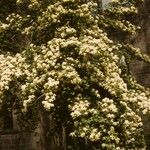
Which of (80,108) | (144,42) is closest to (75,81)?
(80,108)

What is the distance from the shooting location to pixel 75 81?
36.4ft

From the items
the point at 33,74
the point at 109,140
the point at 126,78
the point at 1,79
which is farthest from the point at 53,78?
the point at 126,78

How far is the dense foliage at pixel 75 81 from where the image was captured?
1111 cm

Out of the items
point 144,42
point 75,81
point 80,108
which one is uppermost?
point 144,42

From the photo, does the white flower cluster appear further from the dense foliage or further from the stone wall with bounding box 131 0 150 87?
the stone wall with bounding box 131 0 150 87

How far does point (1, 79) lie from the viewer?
11.6 metres

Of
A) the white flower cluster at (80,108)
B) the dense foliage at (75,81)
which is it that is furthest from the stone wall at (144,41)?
the white flower cluster at (80,108)

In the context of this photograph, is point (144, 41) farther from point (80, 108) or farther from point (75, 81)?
point (80, 108)

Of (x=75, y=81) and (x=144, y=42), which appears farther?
(x=144, y=42)

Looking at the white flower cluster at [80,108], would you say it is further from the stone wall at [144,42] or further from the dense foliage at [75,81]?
the stone wall at [144,42]

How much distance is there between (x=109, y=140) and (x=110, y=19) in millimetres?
5338

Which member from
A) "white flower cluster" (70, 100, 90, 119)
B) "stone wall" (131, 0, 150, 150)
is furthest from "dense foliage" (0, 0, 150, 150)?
"stone wall" (131, 0, 150, 150)

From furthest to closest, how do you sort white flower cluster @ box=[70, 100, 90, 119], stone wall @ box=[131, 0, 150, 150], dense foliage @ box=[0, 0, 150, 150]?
stone wall @ box=[131, 0, 150, 150] → dense foliage @ box=[0, 0, 150, 150] → white flower cluster @ box=[70, 100, 90, 119]

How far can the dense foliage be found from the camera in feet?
36.4
